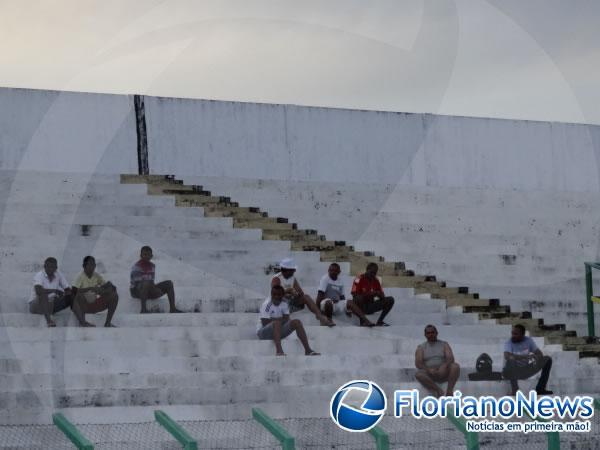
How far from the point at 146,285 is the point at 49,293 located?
1081 millimetres

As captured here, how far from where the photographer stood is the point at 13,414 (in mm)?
11891

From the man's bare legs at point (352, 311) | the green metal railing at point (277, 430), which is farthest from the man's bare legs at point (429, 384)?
the green metal railing at point (277, 430)

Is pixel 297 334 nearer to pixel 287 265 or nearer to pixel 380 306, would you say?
pixel 287 265

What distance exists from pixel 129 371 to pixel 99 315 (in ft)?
4.12

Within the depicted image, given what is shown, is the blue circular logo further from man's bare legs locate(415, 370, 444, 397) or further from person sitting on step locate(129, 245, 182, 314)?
person sitting on step locate(129, 245, 182, 314)

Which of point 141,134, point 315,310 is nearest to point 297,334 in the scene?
point 315,310

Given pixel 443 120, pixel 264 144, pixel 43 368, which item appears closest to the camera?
pixel 43 368

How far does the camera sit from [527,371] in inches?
557

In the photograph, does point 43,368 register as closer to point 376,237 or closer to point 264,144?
point 376,237

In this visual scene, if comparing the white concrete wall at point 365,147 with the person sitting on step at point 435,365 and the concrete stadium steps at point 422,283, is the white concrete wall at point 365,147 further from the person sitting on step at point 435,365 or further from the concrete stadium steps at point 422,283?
the person sitting on step at point 435,365

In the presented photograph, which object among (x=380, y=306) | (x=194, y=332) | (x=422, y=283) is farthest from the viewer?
(x=422, y=283)

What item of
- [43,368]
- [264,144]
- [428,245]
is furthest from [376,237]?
[43,368]

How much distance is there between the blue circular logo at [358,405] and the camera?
12247 millimetres

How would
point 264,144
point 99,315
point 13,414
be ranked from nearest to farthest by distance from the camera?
point 13,414 < point 99,315 < point 264,144
